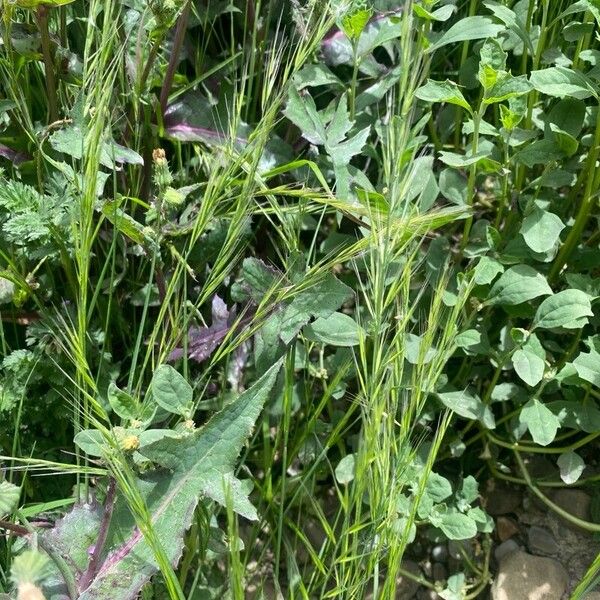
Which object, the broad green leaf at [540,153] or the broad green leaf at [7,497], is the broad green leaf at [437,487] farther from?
the broad green leaf at [7,497]

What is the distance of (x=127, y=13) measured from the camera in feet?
4.10

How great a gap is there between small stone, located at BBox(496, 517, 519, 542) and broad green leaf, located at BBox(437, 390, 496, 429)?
224 millimetres

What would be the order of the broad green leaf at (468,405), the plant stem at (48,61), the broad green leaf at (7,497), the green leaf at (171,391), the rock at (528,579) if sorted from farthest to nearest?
the rock at (528,579) < the broad green leaf at (468,405) < the plant stem at (48,61) < the green leaf at (171,391) < the broad green leaf at (7,497)

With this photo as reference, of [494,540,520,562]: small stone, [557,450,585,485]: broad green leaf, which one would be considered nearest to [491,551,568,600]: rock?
[494,540,520,562]: small stone

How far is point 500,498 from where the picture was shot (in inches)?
55.6

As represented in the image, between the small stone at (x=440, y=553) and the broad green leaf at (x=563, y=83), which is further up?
the broad green leaf at (x=563, y=83)

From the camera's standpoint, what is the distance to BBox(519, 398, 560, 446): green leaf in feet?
3.79

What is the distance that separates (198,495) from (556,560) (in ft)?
2.04

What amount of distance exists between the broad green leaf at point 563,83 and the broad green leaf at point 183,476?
475mm

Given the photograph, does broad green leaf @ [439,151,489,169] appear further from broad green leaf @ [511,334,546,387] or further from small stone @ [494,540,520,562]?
small stone @ [494,540,520,562]

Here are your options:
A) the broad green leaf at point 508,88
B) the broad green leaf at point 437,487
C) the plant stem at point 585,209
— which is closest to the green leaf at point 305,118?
the broad green leaf at point 508,88

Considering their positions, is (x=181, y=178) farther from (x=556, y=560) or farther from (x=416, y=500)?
(x=556, y=560)

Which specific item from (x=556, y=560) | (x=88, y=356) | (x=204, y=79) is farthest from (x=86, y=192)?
(x=556, y=560)

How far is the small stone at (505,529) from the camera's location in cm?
139
